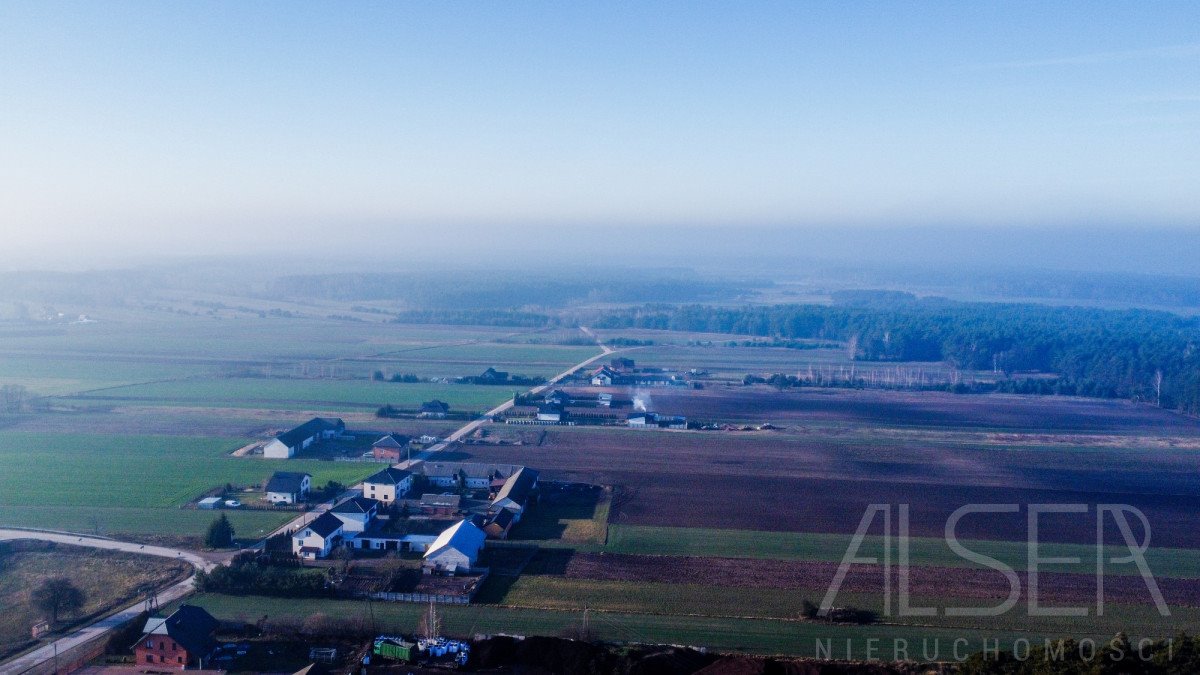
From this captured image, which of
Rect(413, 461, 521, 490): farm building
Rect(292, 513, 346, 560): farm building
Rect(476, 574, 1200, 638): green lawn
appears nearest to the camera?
Rect(476, 574, 1200, 638): green lawn

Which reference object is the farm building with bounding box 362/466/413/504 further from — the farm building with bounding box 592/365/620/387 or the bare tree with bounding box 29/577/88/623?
the farm building with bounding box 592/365/620/387

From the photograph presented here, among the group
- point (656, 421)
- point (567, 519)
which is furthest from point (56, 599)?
point (656, 421)

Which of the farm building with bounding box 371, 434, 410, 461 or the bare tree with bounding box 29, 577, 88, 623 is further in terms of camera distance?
the farm building with bounding box 371, 434, 410, 461

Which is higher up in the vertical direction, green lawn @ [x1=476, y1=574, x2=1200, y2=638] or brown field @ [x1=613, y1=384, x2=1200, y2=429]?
brown field @ [x1=613, y1=384, x2=1200, y2=429]

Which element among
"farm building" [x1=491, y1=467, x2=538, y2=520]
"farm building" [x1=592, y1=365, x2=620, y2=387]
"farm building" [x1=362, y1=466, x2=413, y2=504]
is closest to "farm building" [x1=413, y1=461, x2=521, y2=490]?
"farm building" [x1=491, y1=467, x2=538, y2=520]

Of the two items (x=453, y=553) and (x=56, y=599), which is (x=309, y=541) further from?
(x=56, y=599)

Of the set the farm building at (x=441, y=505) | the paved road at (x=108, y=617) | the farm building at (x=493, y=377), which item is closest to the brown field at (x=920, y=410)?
the farm building at (x=493, y=377)
